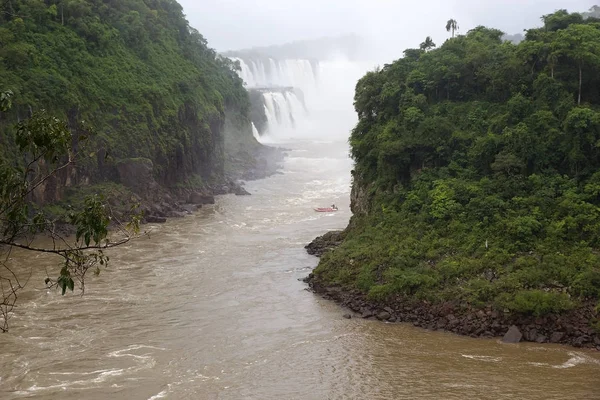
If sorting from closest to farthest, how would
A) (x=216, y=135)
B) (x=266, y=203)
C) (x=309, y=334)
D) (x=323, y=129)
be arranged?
(x=309, y=334) < (x=266, y=203) < (x=216, y=135) < (x=323, y=129)

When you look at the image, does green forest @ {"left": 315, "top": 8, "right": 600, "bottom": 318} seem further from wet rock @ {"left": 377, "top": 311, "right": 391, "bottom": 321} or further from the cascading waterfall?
the cascading waterfall

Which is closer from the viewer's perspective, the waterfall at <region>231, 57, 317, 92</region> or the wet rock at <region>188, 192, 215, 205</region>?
the wet rock at <region>188, 192, 215, 205</region>

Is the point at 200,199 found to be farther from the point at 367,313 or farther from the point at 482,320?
the point at 482,320

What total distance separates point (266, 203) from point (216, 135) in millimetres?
12742

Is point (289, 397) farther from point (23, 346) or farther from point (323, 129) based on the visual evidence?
point (323, 129)

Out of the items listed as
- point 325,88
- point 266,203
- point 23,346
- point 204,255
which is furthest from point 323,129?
point 23,346

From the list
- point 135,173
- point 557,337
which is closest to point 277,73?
point 135,173

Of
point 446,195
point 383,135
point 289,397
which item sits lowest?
point 289,397

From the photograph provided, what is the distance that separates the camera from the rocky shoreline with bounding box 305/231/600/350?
18125 mm

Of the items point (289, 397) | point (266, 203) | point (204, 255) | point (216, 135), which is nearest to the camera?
point (289, 397)

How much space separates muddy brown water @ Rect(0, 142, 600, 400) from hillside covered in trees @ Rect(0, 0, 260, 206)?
35.7 ft

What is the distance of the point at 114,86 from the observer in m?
43.2

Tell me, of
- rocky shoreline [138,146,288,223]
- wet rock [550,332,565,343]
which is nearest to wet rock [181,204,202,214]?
rocky shoreline [138,146,288,223]

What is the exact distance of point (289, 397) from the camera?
614 inches
